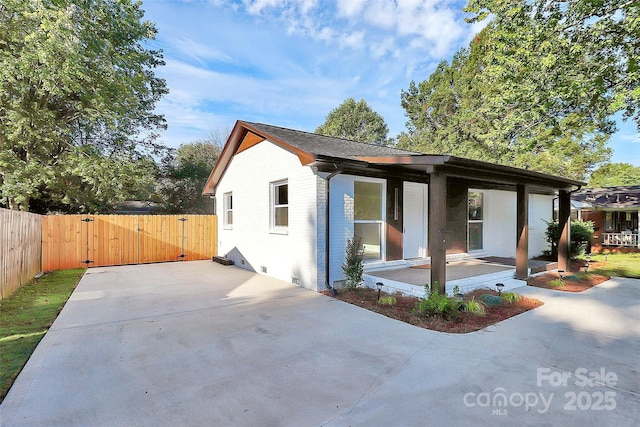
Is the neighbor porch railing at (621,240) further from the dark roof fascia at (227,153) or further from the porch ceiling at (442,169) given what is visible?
the dark roof fascia at (227,153)

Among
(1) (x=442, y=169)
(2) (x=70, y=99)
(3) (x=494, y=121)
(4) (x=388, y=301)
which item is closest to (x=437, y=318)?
(4) (x=388, y=301)

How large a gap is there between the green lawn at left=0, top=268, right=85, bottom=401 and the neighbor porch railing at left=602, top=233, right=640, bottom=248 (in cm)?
2182

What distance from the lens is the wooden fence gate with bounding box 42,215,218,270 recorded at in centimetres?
1005

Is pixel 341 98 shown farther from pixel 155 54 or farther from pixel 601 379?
pixel 601 379

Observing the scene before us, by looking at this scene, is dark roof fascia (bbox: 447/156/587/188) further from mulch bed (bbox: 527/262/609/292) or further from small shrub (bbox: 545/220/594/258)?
small shrub (bbox: 545/220/594/258)

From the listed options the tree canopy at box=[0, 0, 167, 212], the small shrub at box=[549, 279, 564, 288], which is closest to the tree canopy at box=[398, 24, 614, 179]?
the small shrub at box=[549, 279, 564, 288]

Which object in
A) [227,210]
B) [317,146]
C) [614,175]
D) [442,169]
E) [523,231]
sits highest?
[614,175]

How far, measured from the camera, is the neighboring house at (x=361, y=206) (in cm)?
627

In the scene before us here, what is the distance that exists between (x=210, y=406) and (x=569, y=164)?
27.9m

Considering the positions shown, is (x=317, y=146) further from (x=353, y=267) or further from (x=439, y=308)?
(x=439, y=308)

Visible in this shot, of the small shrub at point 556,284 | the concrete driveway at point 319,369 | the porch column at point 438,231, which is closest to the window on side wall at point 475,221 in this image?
Result: the small shrub at point 556,284

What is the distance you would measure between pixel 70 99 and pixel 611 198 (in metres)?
26.5

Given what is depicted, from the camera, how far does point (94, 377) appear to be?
121 inches

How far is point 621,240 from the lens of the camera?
50.6 feet
